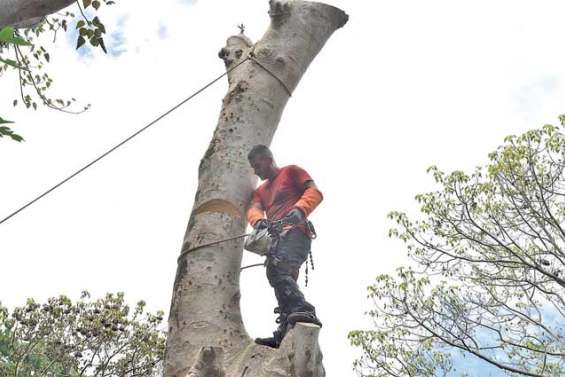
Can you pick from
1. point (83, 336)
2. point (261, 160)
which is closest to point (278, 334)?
point (261, 160)

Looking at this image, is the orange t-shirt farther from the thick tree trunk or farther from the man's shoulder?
the thick tree trunk

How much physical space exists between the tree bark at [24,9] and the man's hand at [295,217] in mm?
1653

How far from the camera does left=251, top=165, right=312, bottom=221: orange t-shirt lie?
3.23m

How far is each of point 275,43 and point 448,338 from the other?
7652mm

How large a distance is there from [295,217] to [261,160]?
372mm

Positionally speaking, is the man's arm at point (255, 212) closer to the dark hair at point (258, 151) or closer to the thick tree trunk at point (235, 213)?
the thick tree trunk at point (235, 213)

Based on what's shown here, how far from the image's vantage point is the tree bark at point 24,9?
5.81ft

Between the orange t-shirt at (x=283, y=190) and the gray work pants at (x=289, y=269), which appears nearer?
the gray work pants at (x=289, y=269)

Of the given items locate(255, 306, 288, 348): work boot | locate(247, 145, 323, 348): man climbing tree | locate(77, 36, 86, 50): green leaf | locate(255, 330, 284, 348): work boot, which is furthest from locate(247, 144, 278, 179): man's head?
locate(77, 36, 86, 50): green leaf

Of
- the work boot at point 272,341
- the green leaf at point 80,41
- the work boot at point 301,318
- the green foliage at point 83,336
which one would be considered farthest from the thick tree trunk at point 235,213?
the green foliage at point 83,336

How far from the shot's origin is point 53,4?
1883 mm

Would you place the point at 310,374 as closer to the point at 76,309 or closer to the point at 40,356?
the point at 76,309

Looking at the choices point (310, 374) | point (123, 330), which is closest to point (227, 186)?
point (310, 374)

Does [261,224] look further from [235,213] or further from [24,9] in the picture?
[24,9]
